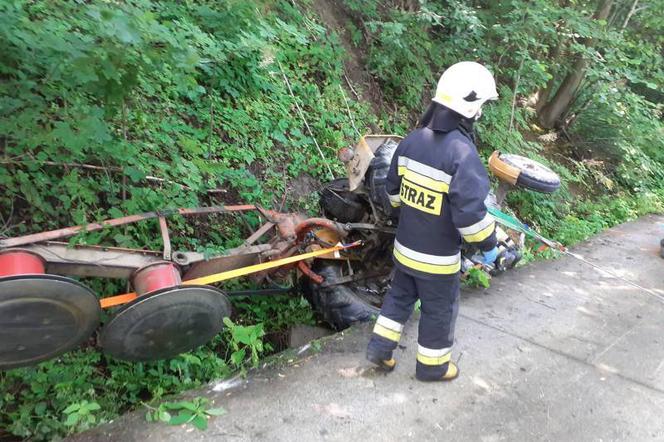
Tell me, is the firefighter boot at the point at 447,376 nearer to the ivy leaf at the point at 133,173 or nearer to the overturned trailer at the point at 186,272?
the overturned trailer at the point at 186,272

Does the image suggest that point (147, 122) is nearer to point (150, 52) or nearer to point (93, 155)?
point (93, 155)

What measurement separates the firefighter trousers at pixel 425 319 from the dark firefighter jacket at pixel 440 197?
0.12 meters

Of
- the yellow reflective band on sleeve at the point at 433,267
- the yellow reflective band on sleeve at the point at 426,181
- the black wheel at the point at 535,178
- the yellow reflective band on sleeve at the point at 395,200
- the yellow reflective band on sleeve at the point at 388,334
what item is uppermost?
the yellow reflective band on sleeve at the point at 426,181

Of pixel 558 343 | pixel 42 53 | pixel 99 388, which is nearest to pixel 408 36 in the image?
pixel 558 343

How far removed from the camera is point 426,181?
9.98ft

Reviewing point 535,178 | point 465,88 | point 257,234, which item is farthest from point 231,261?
point 535,178

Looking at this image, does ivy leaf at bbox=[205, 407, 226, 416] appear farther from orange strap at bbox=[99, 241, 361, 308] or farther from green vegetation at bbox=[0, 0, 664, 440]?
orange strap at bbox=[99, 241, 361, 308]

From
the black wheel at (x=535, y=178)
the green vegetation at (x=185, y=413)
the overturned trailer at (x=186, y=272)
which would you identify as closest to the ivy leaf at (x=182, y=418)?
the green vegetation at (x=185, y=413)

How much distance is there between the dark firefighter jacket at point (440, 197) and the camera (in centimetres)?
288

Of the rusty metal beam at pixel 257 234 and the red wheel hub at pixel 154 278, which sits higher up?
the red wheel hub at pixel 154 278

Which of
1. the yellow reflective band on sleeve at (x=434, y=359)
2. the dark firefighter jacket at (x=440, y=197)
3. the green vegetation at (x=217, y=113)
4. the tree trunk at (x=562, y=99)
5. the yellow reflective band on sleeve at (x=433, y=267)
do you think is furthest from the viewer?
the tree trunk at (x=562, y=99)

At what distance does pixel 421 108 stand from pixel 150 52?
5.57 metres

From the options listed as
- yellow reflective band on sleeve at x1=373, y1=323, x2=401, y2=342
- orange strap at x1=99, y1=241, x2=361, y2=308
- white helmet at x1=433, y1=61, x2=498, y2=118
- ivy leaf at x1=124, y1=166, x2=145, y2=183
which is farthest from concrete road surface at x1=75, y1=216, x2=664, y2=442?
white helmet at x1=433, y1=61, x2=498, y2=118

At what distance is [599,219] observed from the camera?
A: 860 centimetres
